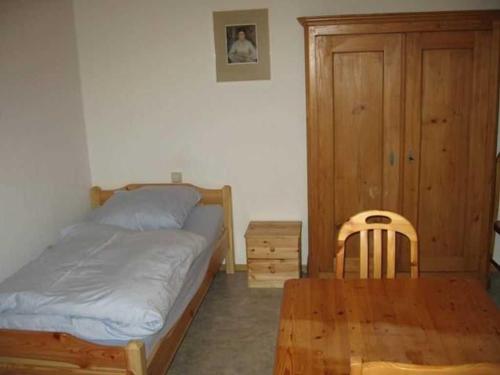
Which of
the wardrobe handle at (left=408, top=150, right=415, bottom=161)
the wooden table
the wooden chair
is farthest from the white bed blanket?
the wardrobe handle at (left=408, top=150, right=415, bottom=161)

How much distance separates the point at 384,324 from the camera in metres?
1.59

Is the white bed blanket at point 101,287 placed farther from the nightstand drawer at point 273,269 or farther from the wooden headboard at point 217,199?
the wooden headboard at point 217,199

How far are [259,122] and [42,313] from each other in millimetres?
2109

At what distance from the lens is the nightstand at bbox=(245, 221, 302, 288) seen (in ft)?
11.2

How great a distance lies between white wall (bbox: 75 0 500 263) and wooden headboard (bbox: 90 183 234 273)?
9 centimetres

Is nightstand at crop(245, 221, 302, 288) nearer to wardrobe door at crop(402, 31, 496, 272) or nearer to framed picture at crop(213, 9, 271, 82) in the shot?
wardrobe door at crop(402, 31, 496, 272)

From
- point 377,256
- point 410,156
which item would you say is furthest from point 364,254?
point 410,156

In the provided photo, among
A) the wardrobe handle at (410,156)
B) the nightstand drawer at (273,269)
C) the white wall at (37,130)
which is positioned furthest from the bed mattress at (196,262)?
the wardrobe handle at (410,156)

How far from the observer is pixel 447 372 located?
0.89m

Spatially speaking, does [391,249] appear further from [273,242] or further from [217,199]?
[217,199]

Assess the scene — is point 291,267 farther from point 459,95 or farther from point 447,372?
point 447,372

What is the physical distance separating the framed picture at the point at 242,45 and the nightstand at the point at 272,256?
1.14 metres

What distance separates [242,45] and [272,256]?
Answer: 154 cm

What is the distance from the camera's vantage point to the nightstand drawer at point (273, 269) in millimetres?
3451
